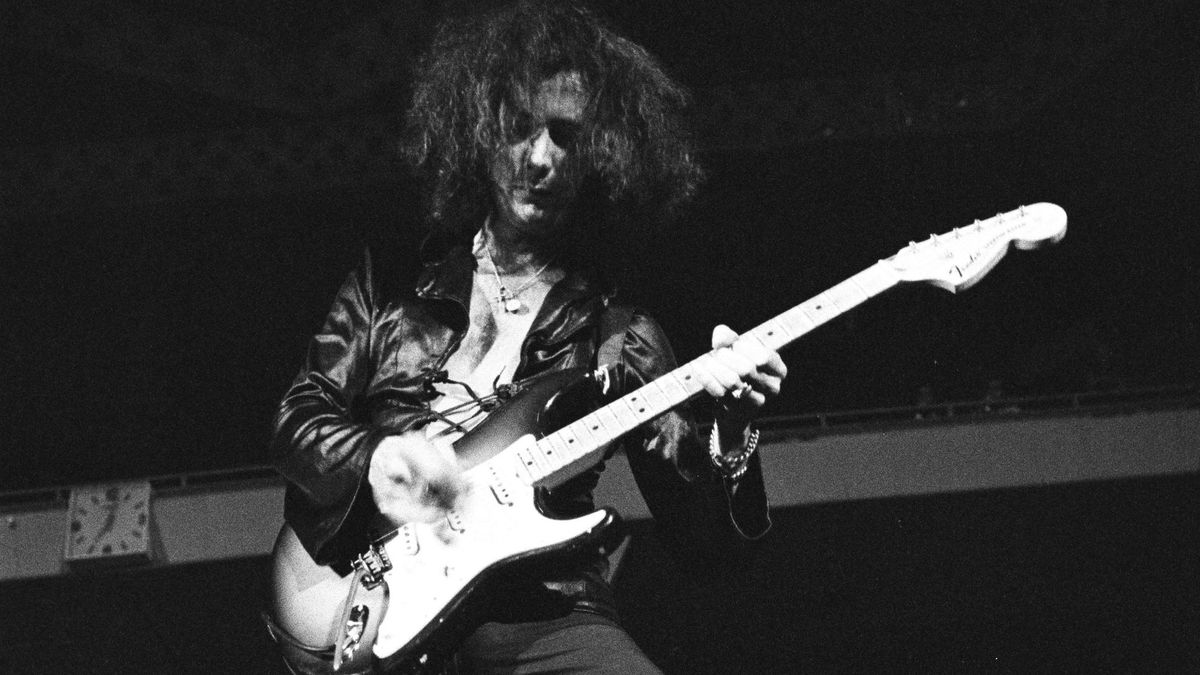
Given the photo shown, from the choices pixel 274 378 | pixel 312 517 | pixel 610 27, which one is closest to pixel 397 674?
pixel 312 517

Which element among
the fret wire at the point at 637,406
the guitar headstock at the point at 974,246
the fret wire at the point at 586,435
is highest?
the guitar headstock at the point at 974,246

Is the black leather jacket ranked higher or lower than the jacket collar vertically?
lower

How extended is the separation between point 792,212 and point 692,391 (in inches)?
111

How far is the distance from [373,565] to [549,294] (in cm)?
61

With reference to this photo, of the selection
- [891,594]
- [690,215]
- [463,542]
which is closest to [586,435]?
[463,542]

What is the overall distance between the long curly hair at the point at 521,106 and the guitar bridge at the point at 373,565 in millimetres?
839

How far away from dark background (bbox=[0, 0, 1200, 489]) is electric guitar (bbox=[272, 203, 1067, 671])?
7.63ft

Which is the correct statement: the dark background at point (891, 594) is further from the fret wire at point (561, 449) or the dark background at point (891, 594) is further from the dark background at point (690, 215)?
the fret wire at point (561, 449)

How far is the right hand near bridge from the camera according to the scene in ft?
6.45

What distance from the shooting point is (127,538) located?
153 inches

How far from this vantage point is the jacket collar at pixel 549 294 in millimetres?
2277

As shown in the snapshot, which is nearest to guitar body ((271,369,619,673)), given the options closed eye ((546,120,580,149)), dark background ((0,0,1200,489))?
closed eye ((546,120,580,149))

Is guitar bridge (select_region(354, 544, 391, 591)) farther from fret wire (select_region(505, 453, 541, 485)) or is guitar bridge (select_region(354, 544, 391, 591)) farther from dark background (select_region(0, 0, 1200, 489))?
dark background (select_region(0, 0, 1200, 489))

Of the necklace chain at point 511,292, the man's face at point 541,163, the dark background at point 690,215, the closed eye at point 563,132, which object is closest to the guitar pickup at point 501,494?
the necklace chain at point 511,292
